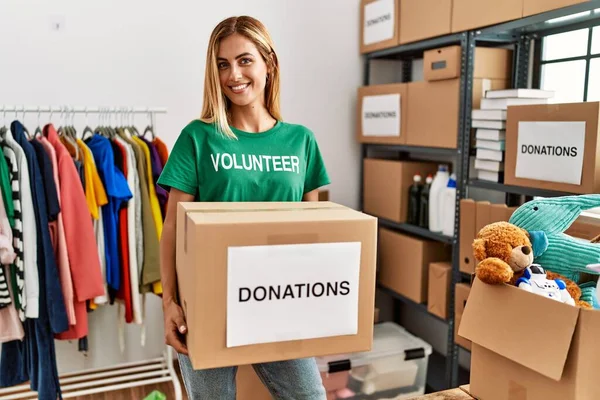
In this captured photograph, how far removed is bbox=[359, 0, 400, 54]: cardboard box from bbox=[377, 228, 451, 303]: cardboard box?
100 cm

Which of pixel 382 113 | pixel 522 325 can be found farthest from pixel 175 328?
pixel 382 113

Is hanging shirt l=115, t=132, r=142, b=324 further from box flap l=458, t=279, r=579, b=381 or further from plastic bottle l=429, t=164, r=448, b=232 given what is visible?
box flap l=458, t=279, r=579, b=381

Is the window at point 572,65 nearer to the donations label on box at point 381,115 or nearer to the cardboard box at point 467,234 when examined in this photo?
the cardboard box at point 467,234

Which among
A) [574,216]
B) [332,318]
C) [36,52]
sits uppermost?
[36,52]

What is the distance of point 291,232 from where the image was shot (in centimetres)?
98

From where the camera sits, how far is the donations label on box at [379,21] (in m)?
2.84

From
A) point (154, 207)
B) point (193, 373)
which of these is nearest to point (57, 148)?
point (154, 207)

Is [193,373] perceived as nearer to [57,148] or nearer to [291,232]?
[291,232]

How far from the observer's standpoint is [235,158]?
4.36 feet

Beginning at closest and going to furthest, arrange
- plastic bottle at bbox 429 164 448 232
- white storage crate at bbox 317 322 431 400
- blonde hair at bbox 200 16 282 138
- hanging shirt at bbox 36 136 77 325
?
blonde hair at bbox 200 16 282 138, hanging shirt at bbox 36 136 77 325, white storage crate at bbox 317 322 431 400, plastic bottle at bbox 429 164 448 232

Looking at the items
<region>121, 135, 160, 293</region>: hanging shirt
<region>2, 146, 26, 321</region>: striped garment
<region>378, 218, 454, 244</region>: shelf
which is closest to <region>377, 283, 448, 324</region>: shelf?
<region>378, 218, 454, 244</region>: shelf

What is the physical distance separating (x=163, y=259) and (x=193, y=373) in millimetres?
273

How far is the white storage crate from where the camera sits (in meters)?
2.39

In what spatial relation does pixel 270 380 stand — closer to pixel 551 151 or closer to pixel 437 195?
pixel 551 151
